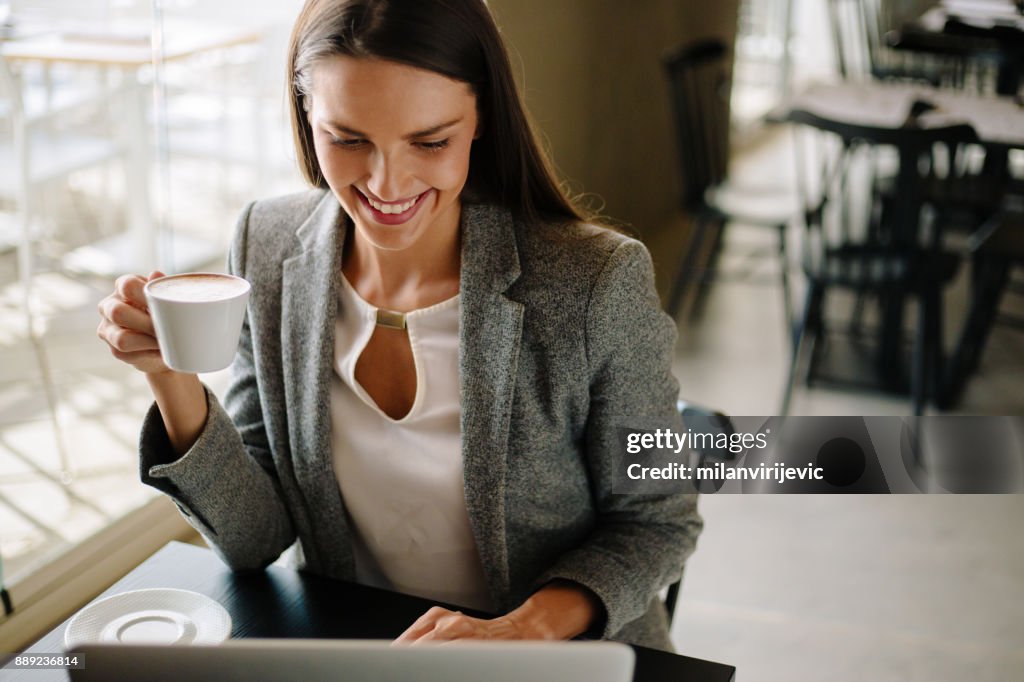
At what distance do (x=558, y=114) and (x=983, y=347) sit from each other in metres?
1.77

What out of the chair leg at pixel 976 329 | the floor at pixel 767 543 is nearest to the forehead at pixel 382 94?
the floor at pixel 767 543

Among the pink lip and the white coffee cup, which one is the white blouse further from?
the white coffee cup

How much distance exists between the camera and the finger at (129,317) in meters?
0.99

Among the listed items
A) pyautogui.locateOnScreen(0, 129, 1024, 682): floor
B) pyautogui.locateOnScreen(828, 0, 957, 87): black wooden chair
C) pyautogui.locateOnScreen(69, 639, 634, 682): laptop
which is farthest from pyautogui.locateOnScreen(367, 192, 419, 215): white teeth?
pyautogui.locateOnScreen(828, 0, 957, 87): black wooden chair

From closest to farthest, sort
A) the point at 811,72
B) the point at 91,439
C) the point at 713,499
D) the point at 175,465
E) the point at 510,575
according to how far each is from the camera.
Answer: the point at 175,465
the point at 510,575
the point at 91,439
the point at 713,499
the point at 811,72

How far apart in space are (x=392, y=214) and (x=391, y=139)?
9 centimetres

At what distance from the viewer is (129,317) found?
0.99 meters

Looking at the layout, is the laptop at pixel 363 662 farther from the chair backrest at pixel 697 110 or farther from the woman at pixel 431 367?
the chair backrest at pixel 697 110

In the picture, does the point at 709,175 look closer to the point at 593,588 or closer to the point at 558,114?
the point at 558,114

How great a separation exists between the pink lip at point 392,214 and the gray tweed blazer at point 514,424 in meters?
0.13

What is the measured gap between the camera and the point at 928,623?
2.35 metres

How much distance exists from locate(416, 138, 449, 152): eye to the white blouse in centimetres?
22

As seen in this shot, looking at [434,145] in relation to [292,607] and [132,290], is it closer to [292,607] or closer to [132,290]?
[132,290]

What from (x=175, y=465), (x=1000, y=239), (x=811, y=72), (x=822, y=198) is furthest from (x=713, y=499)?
(x=811, y=72)
